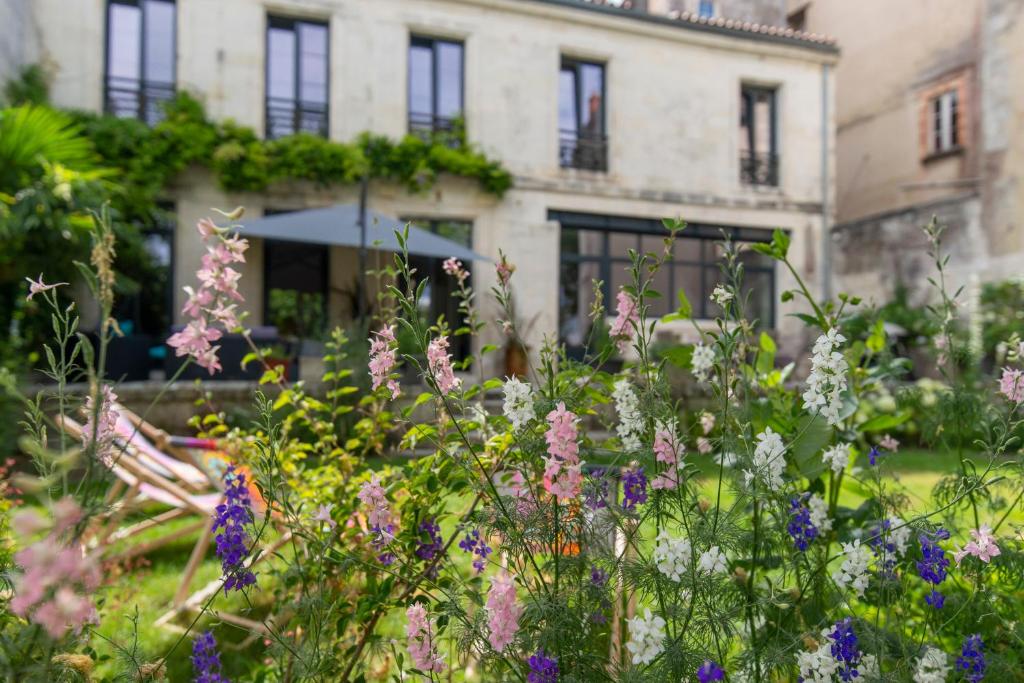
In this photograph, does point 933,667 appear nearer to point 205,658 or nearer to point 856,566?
point 856,566

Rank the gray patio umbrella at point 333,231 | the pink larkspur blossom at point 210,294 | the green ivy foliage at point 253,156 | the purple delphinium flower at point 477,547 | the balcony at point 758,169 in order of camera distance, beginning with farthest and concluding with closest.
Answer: the balcony at point 758,169, the green ivy foliage at point 253,156, the gray patio umbrella at point 333,231, the purple delphinium flower at point 477,547, the pink larkspur blossom at point 210,294

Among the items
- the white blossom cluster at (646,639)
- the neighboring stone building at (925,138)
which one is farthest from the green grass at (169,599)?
the neighboring stone building at (925,138)

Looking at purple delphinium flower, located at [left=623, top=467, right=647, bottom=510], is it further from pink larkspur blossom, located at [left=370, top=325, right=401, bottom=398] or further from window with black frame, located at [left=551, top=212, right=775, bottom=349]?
window with black frame, located at [left=551, top=212, right=775, bottom=349]

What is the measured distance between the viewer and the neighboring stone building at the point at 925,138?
12203 millimetres

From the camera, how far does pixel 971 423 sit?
167 centimetres

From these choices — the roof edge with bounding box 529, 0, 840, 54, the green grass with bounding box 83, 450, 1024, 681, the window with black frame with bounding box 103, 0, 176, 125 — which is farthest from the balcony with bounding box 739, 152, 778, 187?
the green grass with bounding box 83, 450, 1024, 681

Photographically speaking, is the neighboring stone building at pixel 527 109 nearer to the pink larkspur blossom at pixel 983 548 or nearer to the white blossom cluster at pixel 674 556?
the pink larkspur blossom at pixel 983 548

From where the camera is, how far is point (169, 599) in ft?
9.89

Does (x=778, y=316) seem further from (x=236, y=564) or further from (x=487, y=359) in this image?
(x=236, y=564)

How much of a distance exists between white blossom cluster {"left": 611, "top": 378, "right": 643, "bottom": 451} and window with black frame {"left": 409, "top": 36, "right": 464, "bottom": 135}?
10.5 meters

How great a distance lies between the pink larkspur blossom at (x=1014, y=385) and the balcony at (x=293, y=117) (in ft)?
34.2

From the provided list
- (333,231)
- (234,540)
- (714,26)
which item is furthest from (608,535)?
(714,26)

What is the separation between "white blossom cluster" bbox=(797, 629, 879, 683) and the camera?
1.10 metres

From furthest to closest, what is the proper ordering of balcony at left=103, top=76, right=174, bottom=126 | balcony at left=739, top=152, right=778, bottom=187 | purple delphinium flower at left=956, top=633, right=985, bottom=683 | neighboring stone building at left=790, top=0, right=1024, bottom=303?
1. balcony at left=739, top=152, right=778, bottom=187
2. neighboring stone building at left=790, top=0, right=1024, bottom=303
3. balcony at left=103, top=76, right=174, bottom=126
4. purple delphinium flower at left=956, top=633, right=985, bottom=683
